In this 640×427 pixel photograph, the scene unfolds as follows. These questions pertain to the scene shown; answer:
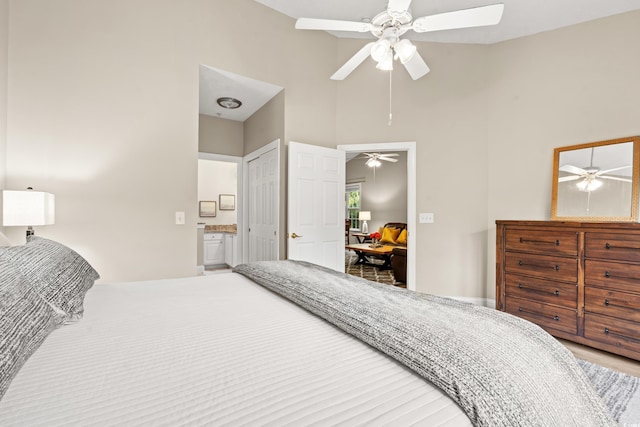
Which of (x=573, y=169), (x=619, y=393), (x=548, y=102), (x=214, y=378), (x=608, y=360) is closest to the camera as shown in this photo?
(x=214, y=378)

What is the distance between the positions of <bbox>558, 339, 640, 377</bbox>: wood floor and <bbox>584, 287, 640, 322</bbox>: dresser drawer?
313 millimetres

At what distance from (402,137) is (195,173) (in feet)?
7.85

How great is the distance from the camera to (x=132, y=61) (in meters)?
2.60

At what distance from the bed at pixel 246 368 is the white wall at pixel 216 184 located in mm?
5588

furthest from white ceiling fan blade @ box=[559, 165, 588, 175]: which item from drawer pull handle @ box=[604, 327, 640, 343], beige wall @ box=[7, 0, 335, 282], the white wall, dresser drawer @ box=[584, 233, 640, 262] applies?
the white wall

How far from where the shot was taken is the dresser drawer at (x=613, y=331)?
2133 millimetres

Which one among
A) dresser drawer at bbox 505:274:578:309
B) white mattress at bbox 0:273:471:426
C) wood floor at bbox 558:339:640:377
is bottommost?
wood floor at bbox 558:339:640:377

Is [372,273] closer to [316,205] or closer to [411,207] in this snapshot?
[411,207]

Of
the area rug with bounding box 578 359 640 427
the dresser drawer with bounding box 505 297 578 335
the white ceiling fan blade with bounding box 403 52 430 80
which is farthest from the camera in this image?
the dresser drawer with bounding box 505 297 578 335

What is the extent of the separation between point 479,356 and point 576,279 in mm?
2361

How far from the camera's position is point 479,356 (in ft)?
2.37

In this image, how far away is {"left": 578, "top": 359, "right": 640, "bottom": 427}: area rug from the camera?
1.20 metres

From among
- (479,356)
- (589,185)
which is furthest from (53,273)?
(589,185)

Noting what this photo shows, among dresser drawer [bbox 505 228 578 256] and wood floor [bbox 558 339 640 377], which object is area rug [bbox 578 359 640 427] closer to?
wood floor [bbox 558 339 640 377]
